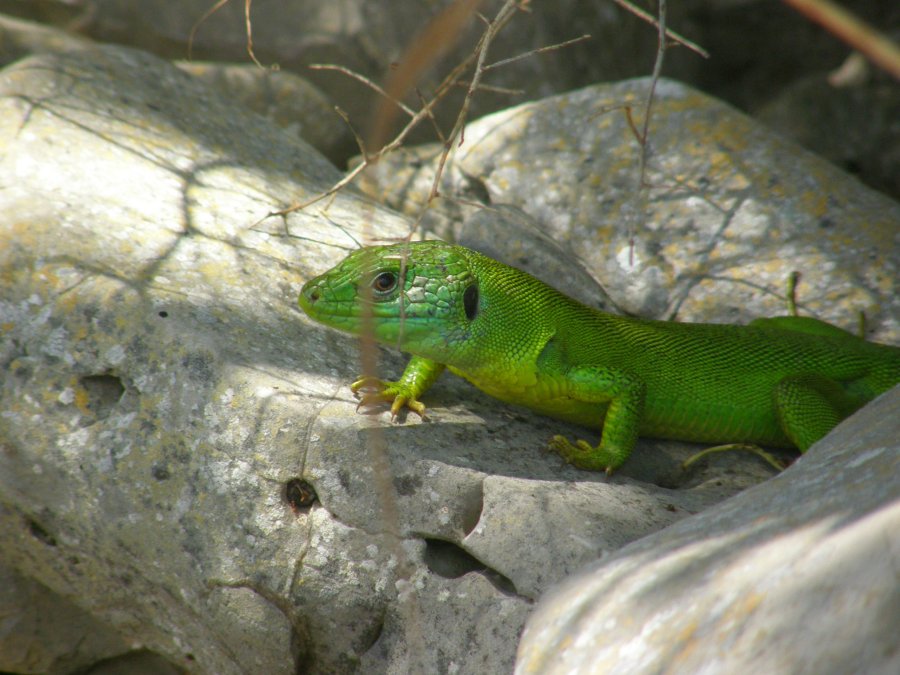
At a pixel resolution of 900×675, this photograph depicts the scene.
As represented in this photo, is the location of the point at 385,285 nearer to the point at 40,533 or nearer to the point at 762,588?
the point at 40,533

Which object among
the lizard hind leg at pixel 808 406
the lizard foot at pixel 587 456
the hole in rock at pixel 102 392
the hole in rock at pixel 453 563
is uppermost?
the lizard hind leg at pixel 808 406

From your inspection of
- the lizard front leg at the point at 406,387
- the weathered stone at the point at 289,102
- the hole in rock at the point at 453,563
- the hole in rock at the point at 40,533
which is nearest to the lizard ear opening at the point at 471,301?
the lizard front leg at the point at 406,387

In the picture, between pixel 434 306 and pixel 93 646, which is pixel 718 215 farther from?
pixel 93 646

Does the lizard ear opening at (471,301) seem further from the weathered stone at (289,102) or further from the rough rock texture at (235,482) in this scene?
the weathered stone at (289,102)

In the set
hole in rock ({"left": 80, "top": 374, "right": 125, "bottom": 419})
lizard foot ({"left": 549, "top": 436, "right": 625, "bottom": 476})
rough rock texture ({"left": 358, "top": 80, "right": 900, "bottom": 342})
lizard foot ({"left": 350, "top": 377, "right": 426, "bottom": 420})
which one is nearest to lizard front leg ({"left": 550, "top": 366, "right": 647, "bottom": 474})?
lizard foot ({"left": 549, "top": 436, "right": 625, "bottom": 476})

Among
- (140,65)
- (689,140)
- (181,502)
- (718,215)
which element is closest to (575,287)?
(718,215)

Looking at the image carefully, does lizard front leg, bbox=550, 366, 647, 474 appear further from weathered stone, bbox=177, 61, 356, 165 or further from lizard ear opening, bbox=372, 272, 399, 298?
weathered stone, bbox=177, 61, 356, 165

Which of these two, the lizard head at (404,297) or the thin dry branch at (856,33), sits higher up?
the thin dry branch at (856,33)
